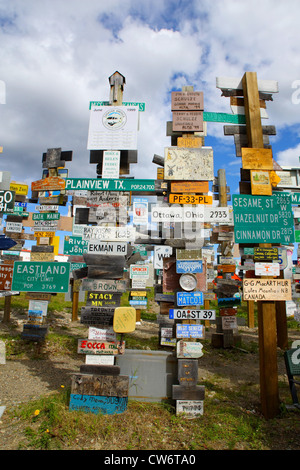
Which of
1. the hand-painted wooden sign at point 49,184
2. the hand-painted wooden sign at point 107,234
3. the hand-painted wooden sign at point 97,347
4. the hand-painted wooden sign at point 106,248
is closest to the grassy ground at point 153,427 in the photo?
the hand-painted wooden sign at point 97,347

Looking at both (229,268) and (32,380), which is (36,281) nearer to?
(32,380)

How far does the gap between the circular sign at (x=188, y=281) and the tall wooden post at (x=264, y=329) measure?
1.22 meters

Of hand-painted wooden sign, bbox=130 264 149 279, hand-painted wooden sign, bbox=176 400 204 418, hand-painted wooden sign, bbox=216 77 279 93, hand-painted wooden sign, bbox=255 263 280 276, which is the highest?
hand-painted wooden sign, bbox=216 77 279 93

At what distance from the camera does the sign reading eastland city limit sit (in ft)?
16.4

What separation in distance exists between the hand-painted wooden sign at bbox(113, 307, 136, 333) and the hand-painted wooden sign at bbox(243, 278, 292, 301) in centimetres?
193

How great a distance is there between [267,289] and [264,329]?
2.20 ft

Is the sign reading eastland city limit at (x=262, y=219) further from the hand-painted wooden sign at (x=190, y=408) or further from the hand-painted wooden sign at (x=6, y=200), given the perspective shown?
the hand-painted wooden sign at (x=6, y=200)

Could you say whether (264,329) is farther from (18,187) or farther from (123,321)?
(18,187)

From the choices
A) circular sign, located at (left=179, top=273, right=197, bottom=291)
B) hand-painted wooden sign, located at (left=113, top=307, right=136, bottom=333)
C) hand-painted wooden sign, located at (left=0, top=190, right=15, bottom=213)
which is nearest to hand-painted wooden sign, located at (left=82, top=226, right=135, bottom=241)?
circular sign, located at (left=179, top=273, right=197, bottom=291)

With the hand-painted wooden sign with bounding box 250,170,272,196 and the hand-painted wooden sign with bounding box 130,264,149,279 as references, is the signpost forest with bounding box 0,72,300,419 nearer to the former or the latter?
the hand-painted wooden sign with bounding box 250,170,272,196

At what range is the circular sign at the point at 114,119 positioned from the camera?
612 centimetres

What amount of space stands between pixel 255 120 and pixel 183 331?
13.2ft

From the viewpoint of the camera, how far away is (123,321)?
4.44 meters

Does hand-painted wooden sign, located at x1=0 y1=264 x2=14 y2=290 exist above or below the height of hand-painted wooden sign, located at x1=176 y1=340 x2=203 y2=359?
above
